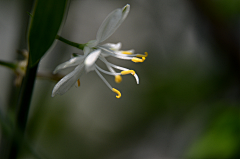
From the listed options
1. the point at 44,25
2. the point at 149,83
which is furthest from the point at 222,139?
the point at 44,25

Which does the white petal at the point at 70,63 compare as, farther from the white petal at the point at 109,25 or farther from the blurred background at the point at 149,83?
the blurred background at the point at 149,83

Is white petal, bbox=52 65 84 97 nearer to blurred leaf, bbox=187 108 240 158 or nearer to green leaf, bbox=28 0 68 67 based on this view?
green leaf, bbox=28 0 68 67

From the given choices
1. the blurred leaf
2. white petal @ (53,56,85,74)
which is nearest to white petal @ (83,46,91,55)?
white petal @ (53,56,85,74)

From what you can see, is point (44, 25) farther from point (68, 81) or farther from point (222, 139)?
point (222, 139)

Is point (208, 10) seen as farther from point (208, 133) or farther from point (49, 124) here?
point (49, 124)

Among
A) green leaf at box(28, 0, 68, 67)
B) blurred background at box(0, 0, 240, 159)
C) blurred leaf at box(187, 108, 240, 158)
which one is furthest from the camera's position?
blurred background at box(0, 0, 240, 159)

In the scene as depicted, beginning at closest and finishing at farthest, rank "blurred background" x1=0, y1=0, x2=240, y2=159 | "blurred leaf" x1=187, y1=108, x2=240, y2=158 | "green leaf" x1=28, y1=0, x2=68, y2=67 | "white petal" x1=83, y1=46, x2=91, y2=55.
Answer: "green leaf" x1=28, y1=0, x2=68, y2=67 → "white petal" x1=83, y1=46, x2=91, y2=55 → "blurred leaf" x1=187, y1=108, x2=240, y2=158 → "blurred background" x1=0, y1=0, x2=240, y2=159
